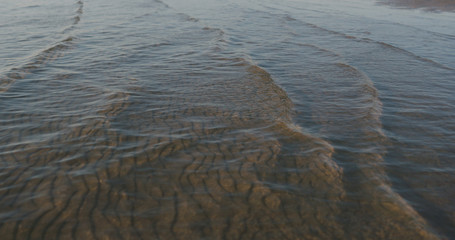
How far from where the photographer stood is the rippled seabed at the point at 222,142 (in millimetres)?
5137

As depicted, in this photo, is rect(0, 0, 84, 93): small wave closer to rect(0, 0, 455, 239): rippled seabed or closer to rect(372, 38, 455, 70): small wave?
rect(0, 0, 455, 239): rippled seabed

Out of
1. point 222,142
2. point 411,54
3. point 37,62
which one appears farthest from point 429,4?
point 37,62

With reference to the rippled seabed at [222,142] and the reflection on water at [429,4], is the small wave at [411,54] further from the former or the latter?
the reflection on water at [429,4]

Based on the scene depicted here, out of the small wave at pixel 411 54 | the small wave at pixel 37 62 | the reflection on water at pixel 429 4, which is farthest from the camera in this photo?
the reflection on water at pixel 429 4

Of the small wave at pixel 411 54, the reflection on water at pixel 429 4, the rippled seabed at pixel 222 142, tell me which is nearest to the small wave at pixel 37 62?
the rippled seabed at pixel 222 142

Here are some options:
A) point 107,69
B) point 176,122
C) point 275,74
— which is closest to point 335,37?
point 275,74

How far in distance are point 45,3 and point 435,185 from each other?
35.4 metres

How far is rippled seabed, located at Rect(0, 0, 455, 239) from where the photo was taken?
5137mm

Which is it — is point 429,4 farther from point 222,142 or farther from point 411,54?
point 222,142

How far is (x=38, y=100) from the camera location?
9.48 metres

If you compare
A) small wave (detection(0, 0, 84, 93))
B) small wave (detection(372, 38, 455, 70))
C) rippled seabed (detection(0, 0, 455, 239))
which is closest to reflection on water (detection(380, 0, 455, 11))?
small wave (detection(372, 38, 455, 70))

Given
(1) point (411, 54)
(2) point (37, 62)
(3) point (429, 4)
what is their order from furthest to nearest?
(3) point (429, 4)
(1) point (411, 54)
(2) point (37, 62)

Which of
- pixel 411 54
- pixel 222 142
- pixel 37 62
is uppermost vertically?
pixel 411 54

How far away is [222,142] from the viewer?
291 inches
